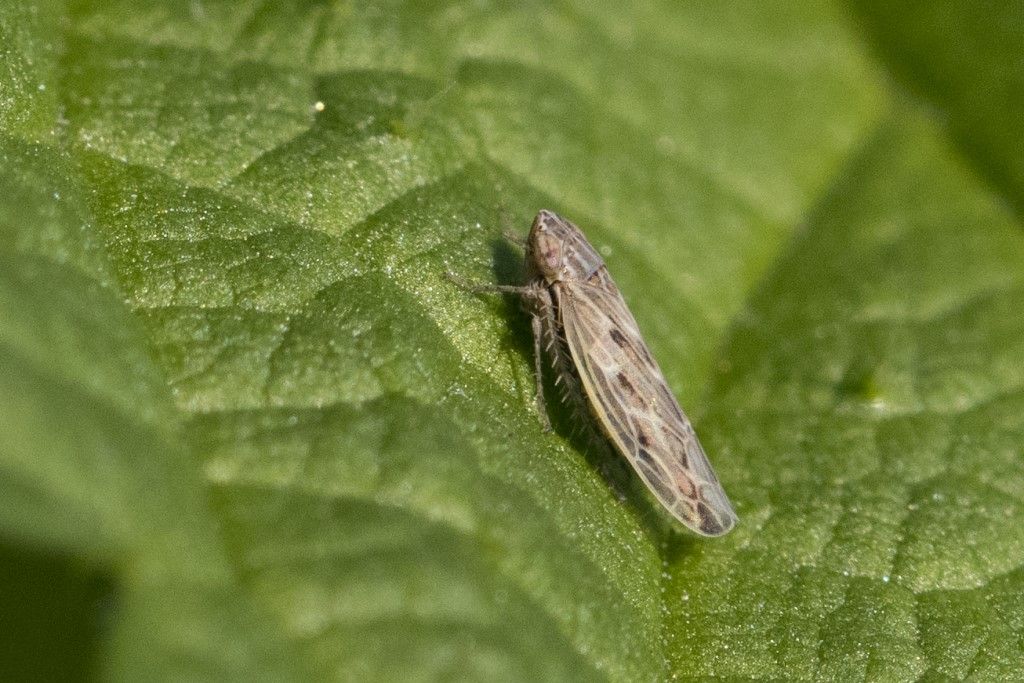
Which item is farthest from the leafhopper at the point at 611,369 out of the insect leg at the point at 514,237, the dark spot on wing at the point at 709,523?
the insect leg at the point at 514,237

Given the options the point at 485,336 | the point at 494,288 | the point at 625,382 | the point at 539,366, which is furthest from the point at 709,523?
the point at 494,288

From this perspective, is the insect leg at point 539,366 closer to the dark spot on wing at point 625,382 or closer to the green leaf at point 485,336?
the green leaf at point 485,336

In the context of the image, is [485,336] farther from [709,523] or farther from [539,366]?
[709,523]

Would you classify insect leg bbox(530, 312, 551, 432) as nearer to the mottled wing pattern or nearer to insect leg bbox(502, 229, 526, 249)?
the mottled wing pattern

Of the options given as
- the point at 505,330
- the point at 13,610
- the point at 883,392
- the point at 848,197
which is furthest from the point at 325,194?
the point at 848,197

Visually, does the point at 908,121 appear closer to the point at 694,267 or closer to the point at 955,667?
the point at 694,267
